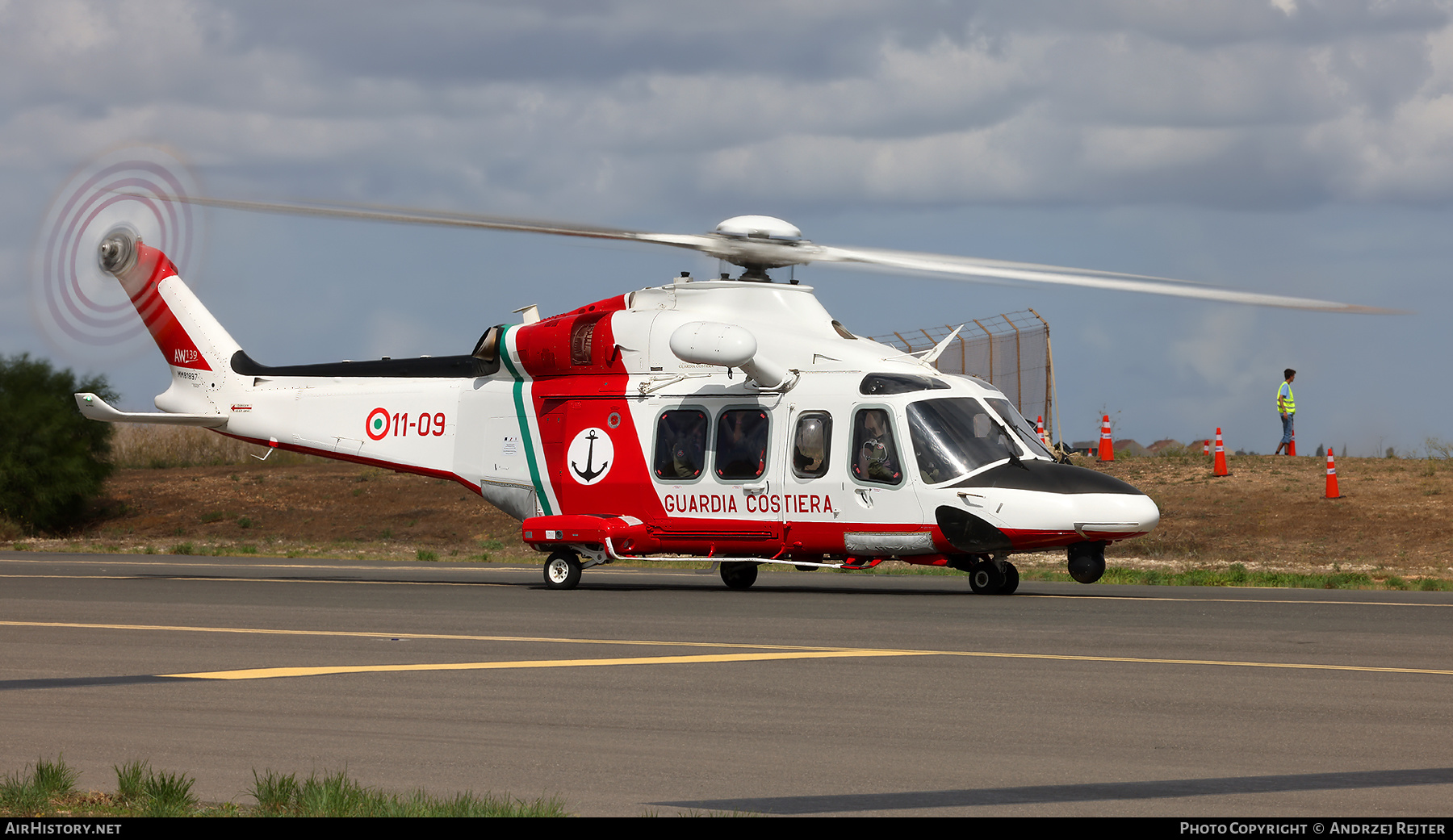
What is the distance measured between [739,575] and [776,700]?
Answer: 11.9 metres

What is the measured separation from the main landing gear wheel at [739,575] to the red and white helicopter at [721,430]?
0.03 m

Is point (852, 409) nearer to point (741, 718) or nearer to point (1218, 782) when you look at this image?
point (741, 718)

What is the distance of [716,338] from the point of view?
19141 mm

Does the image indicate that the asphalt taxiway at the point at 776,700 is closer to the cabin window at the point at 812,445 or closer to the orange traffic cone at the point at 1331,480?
the cabin window at the point at 812,445

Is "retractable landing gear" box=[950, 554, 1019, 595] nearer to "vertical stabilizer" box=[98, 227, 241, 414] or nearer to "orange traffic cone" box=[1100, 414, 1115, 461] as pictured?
"vertical stabilizer" box=[98, 227, 241, 414]

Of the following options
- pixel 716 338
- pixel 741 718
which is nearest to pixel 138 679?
pixel 741 718

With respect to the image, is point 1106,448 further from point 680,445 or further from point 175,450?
point 175,450

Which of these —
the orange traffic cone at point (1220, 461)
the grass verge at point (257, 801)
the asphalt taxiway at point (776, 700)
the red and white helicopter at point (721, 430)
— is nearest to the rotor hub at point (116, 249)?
the red and white helicopter at point (721, 430)

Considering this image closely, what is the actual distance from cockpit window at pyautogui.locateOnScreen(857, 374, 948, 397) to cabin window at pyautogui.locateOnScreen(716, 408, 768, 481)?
1.46 metres

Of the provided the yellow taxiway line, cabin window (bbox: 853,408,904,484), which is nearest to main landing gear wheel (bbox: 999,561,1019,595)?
cabin window (bbox: 853,408,904,484)

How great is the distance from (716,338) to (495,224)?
127 inches

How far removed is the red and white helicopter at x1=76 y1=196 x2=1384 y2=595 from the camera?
1822 centimetres

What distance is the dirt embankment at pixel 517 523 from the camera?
1171 inches

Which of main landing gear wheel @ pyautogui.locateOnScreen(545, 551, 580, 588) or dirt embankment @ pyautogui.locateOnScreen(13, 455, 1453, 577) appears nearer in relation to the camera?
main landing gear wheel @ pyautogui.locateOnScreen(545, 551, 580, 588)
